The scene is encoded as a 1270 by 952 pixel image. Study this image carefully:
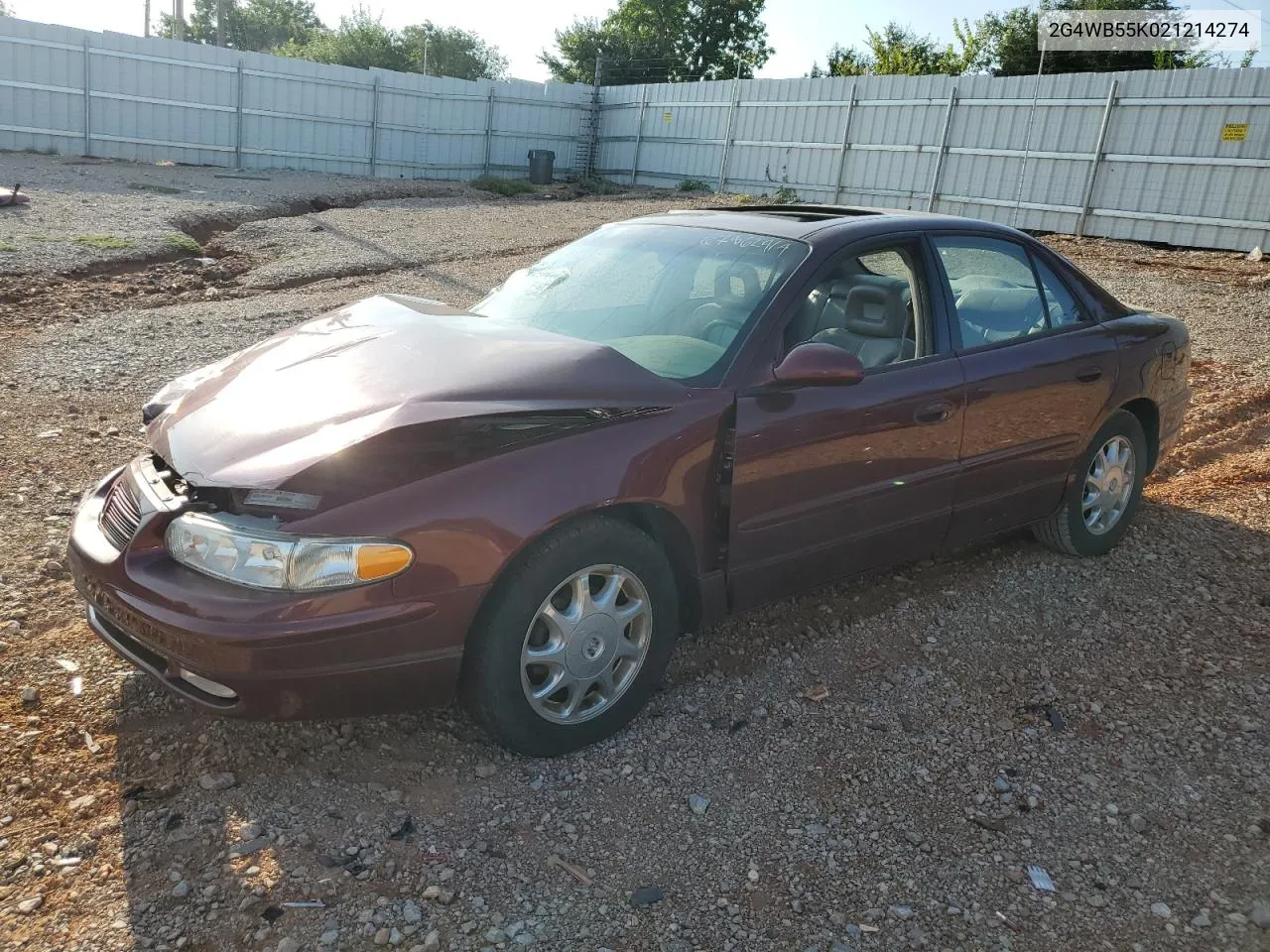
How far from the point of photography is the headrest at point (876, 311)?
3824 millimetres

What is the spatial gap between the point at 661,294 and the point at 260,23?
3192 inches

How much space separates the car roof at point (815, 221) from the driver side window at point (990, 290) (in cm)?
8

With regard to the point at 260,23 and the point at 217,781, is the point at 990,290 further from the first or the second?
the point at 260,23

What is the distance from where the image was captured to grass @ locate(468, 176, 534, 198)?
Answer: 23297 millimetres

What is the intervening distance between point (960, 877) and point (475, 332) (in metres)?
2.29

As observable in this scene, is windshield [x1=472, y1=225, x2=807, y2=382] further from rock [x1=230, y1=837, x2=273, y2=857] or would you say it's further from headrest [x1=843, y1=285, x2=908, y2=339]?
rock [x1=230, y1=837, x2=273, y2=857]

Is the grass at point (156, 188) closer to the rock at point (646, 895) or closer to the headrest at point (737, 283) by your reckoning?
the headrest at point (737, 283)

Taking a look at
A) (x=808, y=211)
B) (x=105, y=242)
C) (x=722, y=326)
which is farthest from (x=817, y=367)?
(x=105, y=242)

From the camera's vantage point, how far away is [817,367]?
3184mm

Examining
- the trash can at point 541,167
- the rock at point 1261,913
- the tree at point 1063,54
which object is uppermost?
the tree at point 1063,54

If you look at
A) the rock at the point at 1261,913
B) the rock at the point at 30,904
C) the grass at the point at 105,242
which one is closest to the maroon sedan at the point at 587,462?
the rock at the point at 30,904

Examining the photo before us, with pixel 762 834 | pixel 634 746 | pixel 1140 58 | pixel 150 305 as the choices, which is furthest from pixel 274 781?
pixel 1140 58

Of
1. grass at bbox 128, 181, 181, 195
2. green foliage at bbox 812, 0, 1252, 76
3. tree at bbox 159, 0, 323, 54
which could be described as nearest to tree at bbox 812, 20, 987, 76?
green foliage at bbox 812, 0, 1252, 76

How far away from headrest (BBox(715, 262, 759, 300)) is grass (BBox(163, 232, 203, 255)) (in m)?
10.2
